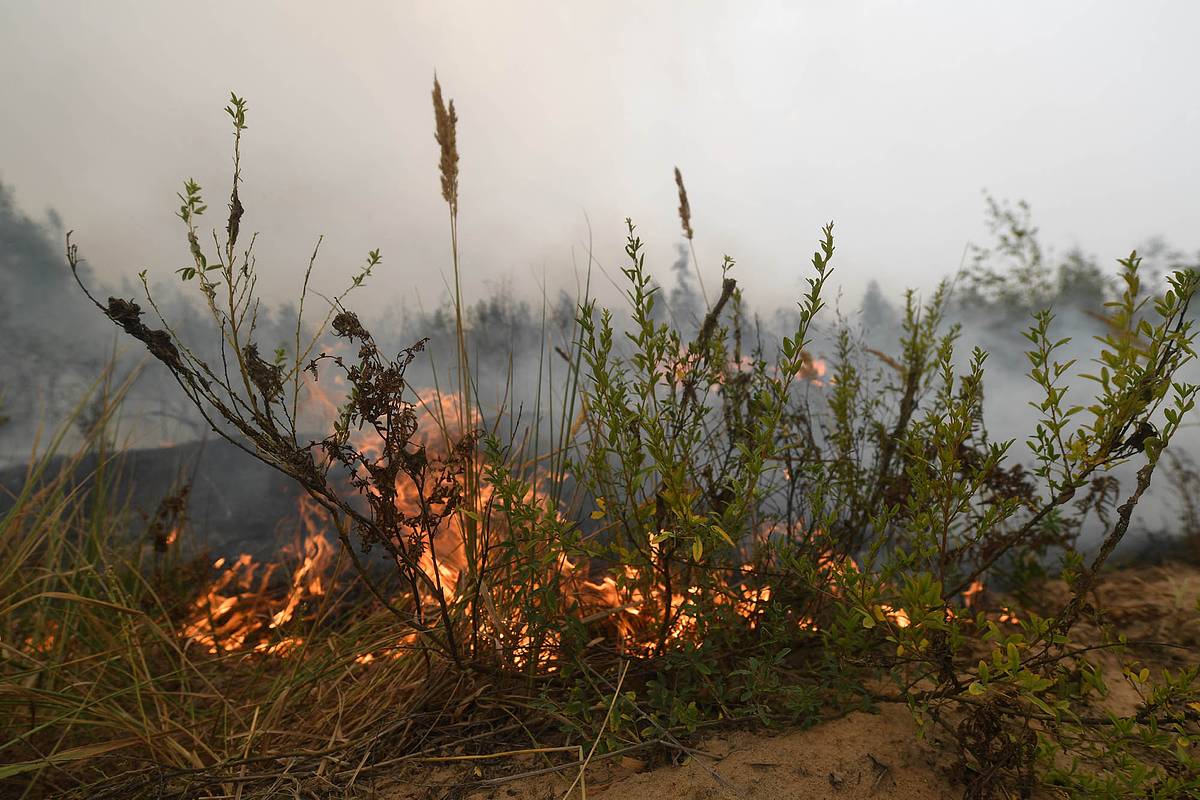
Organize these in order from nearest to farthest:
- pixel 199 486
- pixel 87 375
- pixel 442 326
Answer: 1. pixel 442 326
2. pixel 199 486
3. pixel 87 375

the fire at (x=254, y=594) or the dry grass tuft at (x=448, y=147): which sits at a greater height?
the dry grass tuft at (x=448, y=147)

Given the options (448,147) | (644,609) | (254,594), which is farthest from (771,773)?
(254,594)

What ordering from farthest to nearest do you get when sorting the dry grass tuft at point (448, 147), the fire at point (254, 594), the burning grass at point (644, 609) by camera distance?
the fire at point (254, 594)
the dry grass tuft at point (448, 147)
the burning grass at point (644, 609)

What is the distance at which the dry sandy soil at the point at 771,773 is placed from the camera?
1.38 metres

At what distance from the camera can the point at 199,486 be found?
4.62m

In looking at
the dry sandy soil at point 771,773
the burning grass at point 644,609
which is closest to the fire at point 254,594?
the burning grass at point 644,609

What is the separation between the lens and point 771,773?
1.42 meters

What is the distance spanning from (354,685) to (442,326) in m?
2.01

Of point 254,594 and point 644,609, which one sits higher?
point 644,609

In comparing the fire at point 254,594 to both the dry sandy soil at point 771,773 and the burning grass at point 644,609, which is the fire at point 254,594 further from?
the dry sandy soil at point 771,773

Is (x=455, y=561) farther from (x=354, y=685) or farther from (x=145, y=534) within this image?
(x=145, y=534)

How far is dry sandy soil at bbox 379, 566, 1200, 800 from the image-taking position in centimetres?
138

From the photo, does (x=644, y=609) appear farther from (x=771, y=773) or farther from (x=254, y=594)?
(x=254, y=594)

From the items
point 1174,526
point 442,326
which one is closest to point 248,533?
point 442,326
